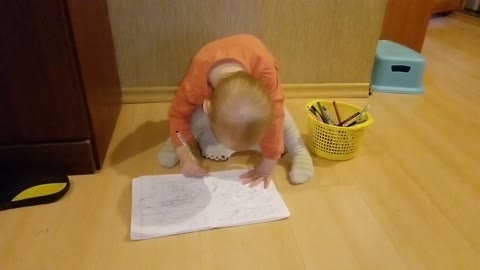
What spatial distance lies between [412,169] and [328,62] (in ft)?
1.64

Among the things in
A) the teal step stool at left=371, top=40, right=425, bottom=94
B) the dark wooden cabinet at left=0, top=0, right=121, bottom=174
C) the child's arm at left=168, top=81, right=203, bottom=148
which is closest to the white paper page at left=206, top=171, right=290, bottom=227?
the child's arm at left=168, top=81, right=203, bottom=148

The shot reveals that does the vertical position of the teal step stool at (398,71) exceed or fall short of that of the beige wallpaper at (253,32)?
it falls short

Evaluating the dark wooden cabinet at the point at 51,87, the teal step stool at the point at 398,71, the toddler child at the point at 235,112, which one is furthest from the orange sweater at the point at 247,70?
the teal step stool at the point at 398,71

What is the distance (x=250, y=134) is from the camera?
712mm

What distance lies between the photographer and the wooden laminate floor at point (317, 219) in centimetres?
73

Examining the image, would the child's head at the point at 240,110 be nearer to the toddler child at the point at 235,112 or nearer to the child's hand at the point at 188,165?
the toddler child at the point at 235,112

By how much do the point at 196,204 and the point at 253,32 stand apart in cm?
65

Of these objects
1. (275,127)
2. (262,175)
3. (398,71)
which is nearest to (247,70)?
(275,127)

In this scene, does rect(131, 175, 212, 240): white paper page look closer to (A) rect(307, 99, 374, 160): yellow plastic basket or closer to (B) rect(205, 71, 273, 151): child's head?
(B) rect(205, 71, 273, 151): child's head

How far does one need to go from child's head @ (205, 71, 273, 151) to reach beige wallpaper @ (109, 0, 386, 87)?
56cm

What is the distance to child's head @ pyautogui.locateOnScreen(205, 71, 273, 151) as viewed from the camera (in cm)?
69

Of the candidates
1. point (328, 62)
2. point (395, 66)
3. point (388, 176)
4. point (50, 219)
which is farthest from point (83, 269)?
point (395, 66)

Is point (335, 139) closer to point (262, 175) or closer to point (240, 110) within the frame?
point (262, 175)

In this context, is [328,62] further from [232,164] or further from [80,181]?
[80,181]
